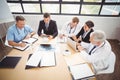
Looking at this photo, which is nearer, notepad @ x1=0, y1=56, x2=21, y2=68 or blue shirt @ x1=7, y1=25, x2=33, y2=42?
notepad @ x1=0, y1=56, x2=21, y2=68

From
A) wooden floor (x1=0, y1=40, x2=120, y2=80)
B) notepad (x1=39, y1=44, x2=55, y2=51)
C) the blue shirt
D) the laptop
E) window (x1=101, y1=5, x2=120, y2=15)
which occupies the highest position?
window (x1=101, y1=5, x2=120, y2=15)

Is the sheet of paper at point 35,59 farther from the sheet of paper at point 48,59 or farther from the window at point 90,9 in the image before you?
the window at point 90,9

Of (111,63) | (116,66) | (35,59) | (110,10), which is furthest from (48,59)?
(110,10)

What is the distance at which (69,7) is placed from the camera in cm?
353

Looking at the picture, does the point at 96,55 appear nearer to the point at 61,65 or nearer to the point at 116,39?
the point at 61,65

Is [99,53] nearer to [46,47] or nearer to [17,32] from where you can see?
[46,47]

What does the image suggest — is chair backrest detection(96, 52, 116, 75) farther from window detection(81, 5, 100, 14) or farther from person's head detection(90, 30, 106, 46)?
window detection(81, 5, 100, 14)

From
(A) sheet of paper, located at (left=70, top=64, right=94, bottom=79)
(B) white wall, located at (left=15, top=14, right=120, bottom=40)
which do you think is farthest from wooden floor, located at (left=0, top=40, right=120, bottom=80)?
(A) sheet of paper, located at (left=70, top=64, right=94, bottom=79)

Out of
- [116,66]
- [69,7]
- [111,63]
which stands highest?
[69,7]

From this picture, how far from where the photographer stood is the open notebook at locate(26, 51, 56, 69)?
56.4 inches

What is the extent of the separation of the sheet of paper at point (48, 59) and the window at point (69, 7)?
2.26 meters

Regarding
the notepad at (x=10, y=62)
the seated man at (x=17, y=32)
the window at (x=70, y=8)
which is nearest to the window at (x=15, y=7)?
the window at (x=70, y=8)

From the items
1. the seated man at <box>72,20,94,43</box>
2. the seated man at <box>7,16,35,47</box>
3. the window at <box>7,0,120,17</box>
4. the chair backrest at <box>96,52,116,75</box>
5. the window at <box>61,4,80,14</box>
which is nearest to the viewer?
the chair backrest at <box>96,52,116,75</box>

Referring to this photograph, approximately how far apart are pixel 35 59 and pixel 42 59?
0.10m
